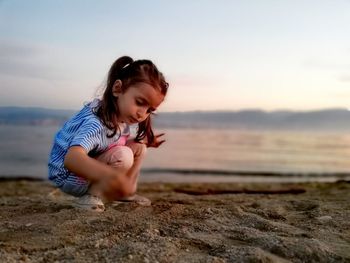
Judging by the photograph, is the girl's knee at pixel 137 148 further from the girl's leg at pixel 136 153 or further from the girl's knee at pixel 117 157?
the girl's knee at pixel 117 157

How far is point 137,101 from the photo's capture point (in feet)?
9.89

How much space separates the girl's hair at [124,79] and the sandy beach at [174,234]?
60 centimetres

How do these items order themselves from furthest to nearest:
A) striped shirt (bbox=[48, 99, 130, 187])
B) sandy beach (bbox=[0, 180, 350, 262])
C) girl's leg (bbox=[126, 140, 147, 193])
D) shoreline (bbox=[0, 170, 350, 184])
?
shoreline (bbox=[0, 170, 350, 184]) → girl's leg (bbox=[126, 140, 147, 193]) → striped shirt (bbox=[48, 99, 130, 187]) → sandy beach (bbox=[0, 180, 350, 262])

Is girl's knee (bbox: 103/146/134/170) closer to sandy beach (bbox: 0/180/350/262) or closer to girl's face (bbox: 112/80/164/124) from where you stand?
girl's face (bbox: 112/80/164/124)

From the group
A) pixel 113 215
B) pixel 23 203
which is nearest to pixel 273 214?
pixel 113 215

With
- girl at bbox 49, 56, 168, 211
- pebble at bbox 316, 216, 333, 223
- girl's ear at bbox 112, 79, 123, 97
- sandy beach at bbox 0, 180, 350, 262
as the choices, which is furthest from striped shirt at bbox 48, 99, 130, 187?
pebble at bbox 316, 216, 333, 223

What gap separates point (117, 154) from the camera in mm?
3055

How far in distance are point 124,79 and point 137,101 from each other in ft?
0.67

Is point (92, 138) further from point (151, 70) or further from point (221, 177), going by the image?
point (221, 177)

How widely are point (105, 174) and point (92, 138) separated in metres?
0.31

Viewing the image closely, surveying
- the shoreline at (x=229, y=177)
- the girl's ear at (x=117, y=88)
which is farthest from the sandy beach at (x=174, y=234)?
the shoreline at (x=229, y=177)

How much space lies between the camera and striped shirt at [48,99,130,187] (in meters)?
2.81

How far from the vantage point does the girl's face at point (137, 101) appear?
9.88 ft

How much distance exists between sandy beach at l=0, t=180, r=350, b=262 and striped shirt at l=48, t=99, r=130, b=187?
29 centimetres
